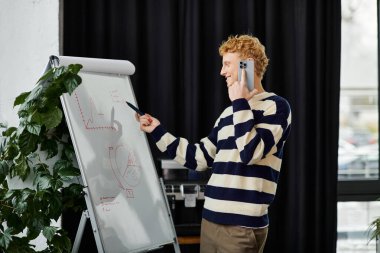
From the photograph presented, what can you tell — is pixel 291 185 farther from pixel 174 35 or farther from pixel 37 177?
pixel 37 177

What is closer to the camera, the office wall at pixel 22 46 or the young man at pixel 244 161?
the young man at pixel 244 161

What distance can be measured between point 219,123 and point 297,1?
1404 mm

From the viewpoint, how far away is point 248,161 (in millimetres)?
2244

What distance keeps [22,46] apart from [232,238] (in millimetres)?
1686

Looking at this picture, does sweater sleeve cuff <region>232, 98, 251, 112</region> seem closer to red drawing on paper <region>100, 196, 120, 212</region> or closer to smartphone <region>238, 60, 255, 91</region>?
smartphone <region>238, 60, 255, 91</region>

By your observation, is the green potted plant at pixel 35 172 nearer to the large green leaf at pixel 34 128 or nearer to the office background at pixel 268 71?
the large green leaf at pixel 34 128

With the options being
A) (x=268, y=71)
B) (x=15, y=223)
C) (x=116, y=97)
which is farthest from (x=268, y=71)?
(x=15, y=223)

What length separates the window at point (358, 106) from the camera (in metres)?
3.89

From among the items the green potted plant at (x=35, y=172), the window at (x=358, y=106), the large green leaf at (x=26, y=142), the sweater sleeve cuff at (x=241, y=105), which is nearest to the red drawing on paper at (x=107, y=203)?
the green potted plant at (x=35, y=172)

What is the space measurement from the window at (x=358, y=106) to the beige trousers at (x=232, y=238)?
1.66 m

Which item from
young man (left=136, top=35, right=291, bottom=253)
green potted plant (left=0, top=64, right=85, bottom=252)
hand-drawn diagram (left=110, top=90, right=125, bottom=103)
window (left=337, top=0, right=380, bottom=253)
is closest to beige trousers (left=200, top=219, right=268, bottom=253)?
young man (left=136, top=35, right=291, bottom=253)

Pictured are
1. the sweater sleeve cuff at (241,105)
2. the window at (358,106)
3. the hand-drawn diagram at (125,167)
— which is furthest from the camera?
the window at (358,106)

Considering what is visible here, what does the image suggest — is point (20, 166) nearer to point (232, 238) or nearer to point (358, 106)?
point (232, 238)

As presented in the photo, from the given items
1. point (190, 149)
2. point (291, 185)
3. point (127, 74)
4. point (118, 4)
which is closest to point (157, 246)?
point (190, 149)
